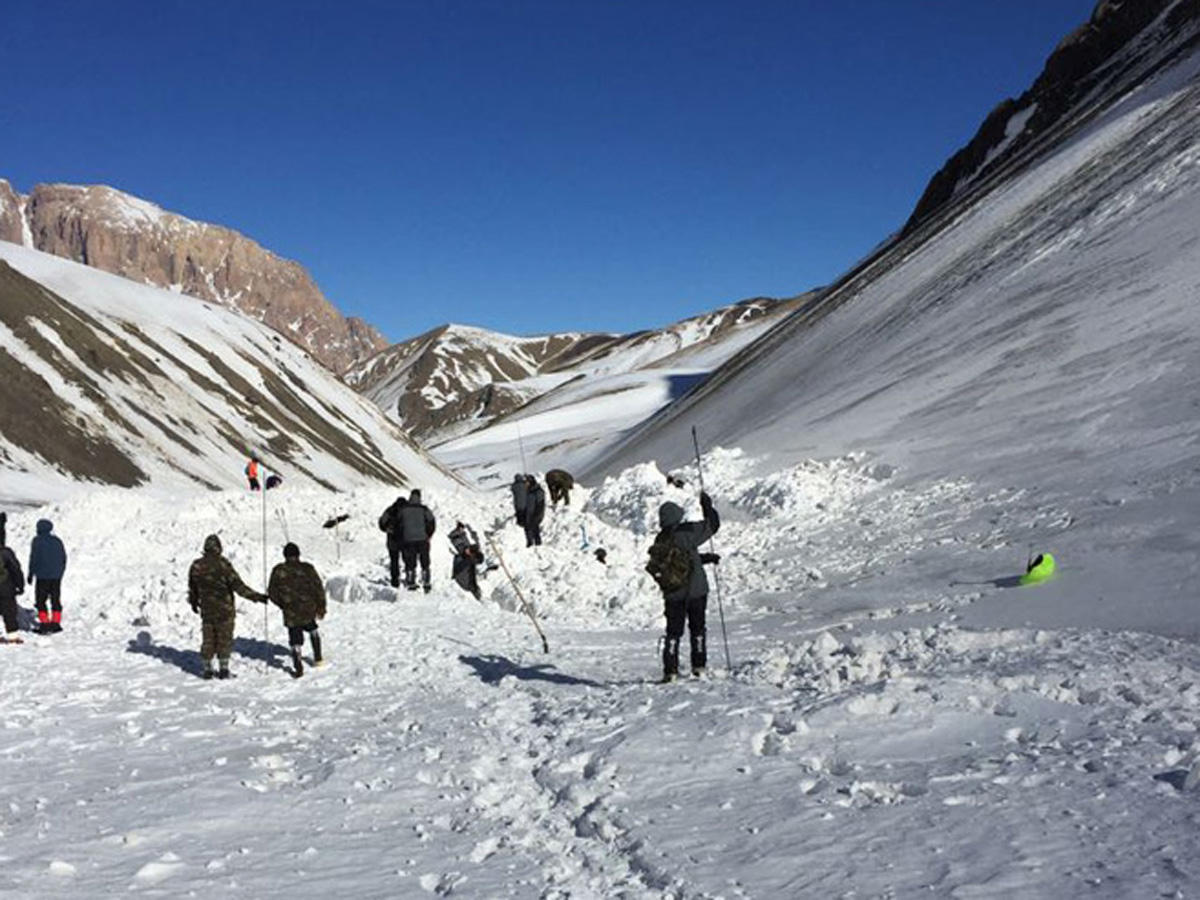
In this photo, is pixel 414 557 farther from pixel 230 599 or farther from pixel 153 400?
pixel 153 400

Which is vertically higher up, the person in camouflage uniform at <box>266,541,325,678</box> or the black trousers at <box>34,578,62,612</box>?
the black trousers at <box>34,578,62,612</box>

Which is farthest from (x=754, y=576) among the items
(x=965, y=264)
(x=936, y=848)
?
(x=965, y=264)

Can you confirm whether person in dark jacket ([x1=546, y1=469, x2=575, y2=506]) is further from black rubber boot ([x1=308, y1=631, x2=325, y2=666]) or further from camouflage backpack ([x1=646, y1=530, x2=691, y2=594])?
camouflage backpack ([x1=646, y1=530, x2=691, y2=594])

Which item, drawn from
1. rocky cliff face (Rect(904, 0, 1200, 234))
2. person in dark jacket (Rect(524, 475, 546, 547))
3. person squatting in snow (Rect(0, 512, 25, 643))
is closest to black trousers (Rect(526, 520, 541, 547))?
person in dark jacket (Rect(524, 475, 546, 547))

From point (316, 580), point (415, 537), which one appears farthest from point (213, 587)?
point (415, 537)

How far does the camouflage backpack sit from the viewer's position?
10.2 meters

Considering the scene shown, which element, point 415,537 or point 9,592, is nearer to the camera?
point 9,592

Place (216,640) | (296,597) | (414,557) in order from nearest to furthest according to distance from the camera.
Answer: (216,640), (296,597), (414,557)

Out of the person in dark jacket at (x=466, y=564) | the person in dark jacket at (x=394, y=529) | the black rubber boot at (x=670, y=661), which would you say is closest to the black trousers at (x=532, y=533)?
the person in dark jacket at (x=466, y=564)

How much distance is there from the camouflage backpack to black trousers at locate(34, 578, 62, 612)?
1130 cm

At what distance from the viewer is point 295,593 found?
12.9 m

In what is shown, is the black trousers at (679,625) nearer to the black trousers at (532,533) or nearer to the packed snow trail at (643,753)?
the packed snow trail at (643,753)

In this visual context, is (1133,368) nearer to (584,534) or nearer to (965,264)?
(584,534)

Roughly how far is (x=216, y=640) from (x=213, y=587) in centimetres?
73
